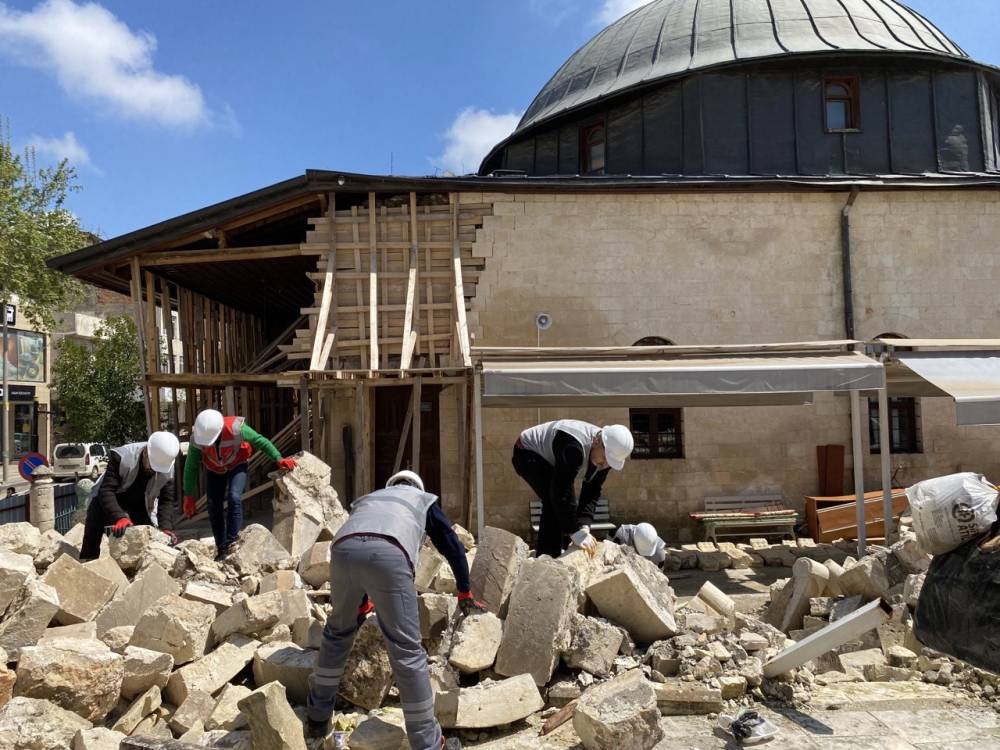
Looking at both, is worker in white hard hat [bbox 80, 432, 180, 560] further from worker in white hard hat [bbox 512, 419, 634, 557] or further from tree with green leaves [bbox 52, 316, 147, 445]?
tree with green leaves [bbox 52, 316, 147, 445]

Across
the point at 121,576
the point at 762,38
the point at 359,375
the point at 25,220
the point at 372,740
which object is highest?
the point at 762,38

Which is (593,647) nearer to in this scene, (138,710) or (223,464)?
(138,710)

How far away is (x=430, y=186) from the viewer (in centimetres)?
1111

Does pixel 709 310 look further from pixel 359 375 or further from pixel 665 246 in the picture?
pixel 359 375

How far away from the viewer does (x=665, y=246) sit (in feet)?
37.8

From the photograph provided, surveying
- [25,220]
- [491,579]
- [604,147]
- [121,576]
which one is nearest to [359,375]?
[121,576]

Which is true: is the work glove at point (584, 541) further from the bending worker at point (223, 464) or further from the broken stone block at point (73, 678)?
the broken stone block at point (73, 678)

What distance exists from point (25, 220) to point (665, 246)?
1572 centimetres

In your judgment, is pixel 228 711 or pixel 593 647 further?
pixel 593 647

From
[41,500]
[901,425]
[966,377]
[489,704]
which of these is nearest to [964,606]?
[489,704]

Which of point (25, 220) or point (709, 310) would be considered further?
point (25, 220)

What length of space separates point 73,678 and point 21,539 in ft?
9.50

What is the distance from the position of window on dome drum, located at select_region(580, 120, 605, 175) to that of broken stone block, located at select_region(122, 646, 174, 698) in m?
13.0

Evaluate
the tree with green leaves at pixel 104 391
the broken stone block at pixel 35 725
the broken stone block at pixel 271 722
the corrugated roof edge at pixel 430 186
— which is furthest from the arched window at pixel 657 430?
the tree with green leaves at pixel 104 391
